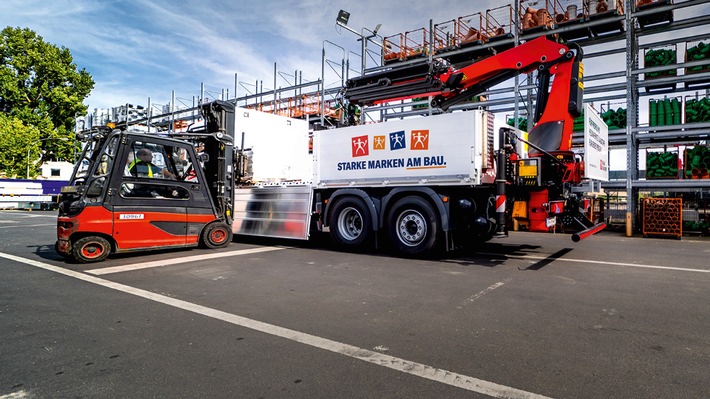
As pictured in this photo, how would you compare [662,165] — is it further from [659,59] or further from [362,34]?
[362,34]

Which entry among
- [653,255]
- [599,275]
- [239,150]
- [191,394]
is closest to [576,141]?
[653,255]

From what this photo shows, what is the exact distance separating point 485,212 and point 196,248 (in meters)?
5.97

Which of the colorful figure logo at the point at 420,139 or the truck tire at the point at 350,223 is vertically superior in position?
the colorful figure logo at the point at 420,139

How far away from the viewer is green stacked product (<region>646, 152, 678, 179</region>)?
48.0ft

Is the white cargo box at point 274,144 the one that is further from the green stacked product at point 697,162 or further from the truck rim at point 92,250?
the green stacked product at point 697,162

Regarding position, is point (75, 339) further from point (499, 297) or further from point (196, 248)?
point (196, 248)

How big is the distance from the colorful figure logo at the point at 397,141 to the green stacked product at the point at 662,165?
11726 millimetres

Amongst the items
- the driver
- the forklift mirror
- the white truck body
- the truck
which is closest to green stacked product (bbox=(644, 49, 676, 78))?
the truck

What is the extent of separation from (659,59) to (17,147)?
44.9m

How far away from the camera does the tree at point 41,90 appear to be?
121ft

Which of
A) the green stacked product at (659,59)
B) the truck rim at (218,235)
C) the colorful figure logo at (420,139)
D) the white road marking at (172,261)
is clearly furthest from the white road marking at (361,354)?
the green stacked product at (659,59)

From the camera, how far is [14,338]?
359cm

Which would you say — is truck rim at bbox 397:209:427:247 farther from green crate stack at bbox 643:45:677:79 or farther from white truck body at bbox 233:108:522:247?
green crate stack at bbox 643:45:677:79

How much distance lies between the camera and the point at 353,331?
3734 mm
